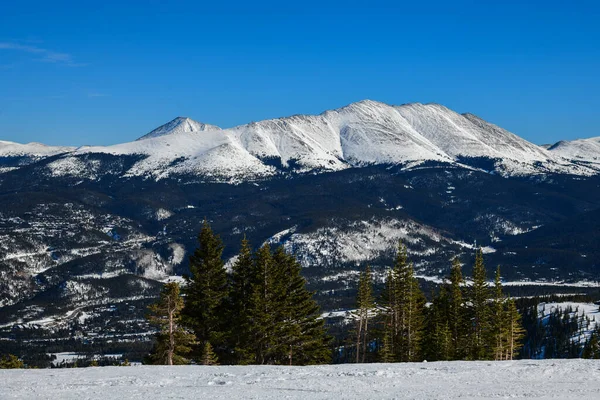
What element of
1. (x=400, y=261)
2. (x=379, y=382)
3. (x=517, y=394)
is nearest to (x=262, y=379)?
(x=379, y=382)

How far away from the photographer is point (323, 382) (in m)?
30.8

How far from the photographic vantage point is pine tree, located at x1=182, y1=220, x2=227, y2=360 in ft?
166

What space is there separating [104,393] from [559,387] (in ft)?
63.6

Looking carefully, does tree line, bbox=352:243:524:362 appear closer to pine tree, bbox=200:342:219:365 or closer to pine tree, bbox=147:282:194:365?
pine tree, bbox=200:342:219:365

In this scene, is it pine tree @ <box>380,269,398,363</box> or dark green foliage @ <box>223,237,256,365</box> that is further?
pine tree @ <box>380,269,398,363</box>

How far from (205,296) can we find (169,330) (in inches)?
190

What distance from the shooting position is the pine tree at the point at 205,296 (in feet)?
166

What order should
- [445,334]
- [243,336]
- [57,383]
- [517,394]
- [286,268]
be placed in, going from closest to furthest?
[517,394] < [57,383] < [243,336] < [286,268] < [445,334]

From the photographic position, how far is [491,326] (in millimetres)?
67125

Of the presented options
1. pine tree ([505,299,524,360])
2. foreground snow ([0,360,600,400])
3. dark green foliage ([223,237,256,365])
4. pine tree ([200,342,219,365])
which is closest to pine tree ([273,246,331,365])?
dark green foliage ([223,237,256,365])

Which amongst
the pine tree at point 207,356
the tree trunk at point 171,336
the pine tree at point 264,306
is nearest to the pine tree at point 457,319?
the pine tree at point 264,306

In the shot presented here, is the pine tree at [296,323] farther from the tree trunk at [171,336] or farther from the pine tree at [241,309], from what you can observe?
the tree trunk at [171,336]

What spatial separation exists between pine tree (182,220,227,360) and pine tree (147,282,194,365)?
9.27ft

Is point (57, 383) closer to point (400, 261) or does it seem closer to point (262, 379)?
point (262, 379)
